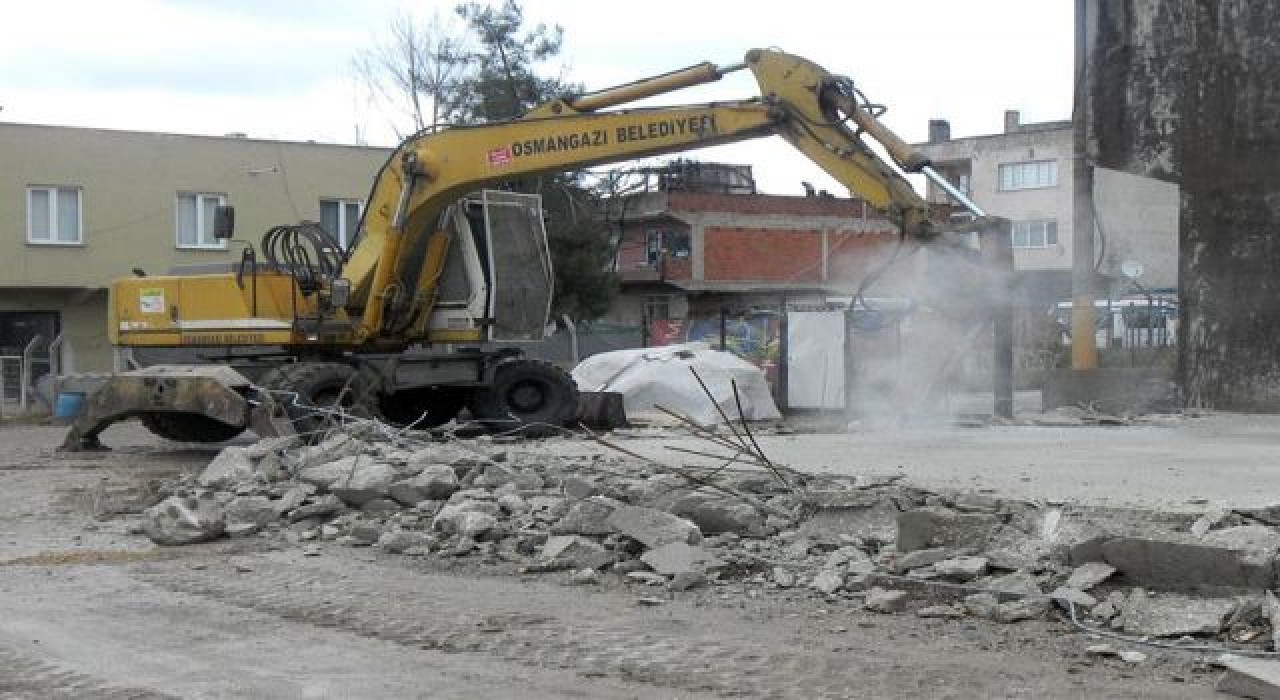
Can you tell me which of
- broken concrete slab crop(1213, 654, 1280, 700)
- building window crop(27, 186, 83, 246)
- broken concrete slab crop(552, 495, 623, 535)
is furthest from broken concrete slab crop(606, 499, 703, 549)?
building window crop(27, 186, 83, 246)

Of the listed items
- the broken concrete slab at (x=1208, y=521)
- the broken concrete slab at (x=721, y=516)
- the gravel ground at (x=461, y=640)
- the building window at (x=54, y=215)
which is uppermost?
the building window at (x=54, y=215)

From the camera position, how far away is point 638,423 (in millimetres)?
19234

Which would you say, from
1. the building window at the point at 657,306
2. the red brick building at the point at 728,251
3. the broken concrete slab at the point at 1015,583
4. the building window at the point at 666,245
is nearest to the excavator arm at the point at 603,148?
the broken concrete slab at the point at 1015,583

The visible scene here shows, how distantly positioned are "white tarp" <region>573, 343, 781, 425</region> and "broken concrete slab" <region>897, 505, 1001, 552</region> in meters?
13.1

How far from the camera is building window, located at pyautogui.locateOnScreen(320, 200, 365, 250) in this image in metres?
32.9

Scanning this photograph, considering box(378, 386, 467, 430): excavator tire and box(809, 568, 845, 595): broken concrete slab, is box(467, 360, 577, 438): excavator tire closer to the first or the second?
box(378, 386, 467, 430): excavator tire

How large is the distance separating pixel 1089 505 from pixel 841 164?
689 centimetres

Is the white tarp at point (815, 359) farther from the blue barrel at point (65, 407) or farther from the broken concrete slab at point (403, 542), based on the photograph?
the broken concrete slab at point (403, 542)

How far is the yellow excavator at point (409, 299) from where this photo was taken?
621 inches

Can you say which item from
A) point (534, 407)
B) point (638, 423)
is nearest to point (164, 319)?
point (534, 407)

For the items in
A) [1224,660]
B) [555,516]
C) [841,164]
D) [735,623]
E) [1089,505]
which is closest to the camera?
[1224,660]

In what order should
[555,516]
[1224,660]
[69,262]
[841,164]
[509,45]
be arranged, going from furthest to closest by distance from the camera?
[509,45], [69,262], [841,164], [555,516], [1224,660]

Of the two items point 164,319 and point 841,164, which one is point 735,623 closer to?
point 841,164

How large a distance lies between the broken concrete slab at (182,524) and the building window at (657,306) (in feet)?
134
